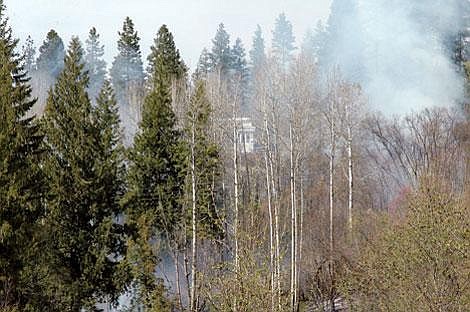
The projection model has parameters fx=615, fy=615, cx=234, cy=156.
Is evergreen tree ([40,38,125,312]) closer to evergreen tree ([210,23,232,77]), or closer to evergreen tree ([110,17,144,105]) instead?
evergreen tree ([110,17,144,105])

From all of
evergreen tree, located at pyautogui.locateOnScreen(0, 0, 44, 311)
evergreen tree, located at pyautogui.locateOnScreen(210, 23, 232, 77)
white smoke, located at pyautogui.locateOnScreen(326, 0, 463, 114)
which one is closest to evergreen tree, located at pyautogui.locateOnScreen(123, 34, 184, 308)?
evergreen tree, located at pyautogui.locateOnScreen(0, 0, 44, 311)

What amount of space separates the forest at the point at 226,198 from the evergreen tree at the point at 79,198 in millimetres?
57

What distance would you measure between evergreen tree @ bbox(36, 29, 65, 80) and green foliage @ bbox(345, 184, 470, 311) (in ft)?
128

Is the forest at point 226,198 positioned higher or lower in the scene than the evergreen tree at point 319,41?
lower

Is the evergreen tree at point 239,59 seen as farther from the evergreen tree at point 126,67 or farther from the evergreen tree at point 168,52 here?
the evergreen tree at point 168,52

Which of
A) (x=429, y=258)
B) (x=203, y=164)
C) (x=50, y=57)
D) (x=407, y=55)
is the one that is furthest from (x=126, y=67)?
(x=429, y=258)

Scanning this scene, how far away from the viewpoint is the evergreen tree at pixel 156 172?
22.4 m

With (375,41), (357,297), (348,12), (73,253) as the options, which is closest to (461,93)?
(375,41)

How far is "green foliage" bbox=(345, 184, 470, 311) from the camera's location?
38.5 ft

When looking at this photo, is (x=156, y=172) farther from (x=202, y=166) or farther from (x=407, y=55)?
(x=407, y=55)

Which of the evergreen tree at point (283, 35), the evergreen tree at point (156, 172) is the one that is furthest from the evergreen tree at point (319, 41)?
the evergreen tree at point (156, 172)

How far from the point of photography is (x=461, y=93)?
3556 centimetres

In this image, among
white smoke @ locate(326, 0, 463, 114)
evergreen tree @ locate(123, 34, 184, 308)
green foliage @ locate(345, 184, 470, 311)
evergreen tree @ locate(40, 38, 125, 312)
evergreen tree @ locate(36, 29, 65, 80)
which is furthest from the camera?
evergreen tree @ locate(36, 29, 65, 80)

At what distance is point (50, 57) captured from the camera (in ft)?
156
